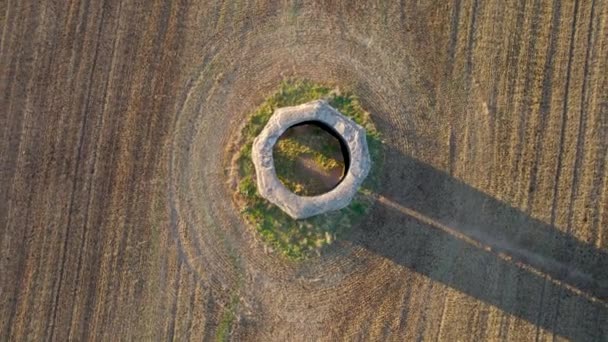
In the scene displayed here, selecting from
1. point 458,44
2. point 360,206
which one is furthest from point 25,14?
point 458,44

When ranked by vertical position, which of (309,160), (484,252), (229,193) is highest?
(309,160)

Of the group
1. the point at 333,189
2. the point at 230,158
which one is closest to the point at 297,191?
the point at 333,189

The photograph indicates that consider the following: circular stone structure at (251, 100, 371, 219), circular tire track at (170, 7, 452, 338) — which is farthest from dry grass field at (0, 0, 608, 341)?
circular stone structure at (251, 100, 371, 219)

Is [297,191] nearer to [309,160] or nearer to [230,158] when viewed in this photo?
[309,160]

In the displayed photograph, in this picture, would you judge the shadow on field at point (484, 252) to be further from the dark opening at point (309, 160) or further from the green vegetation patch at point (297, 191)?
the dark opening at point (309, 160)

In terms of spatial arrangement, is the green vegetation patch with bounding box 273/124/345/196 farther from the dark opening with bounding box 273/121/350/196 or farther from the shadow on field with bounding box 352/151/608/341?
the shadow on field with bounding box 352/151/608/341

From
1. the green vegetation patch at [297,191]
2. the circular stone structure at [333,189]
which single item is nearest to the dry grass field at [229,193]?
the green vegetation patch at [297,191]
